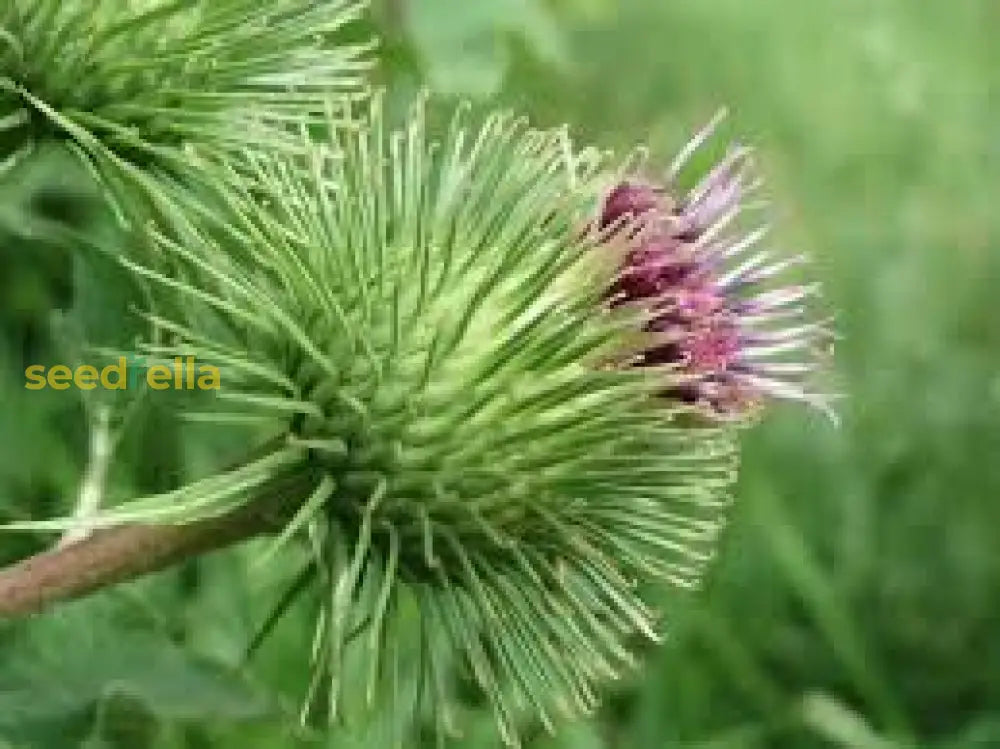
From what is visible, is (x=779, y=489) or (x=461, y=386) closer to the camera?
(x=461, y=386)

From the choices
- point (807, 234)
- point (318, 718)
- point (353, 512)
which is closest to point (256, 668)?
point (318, 718)

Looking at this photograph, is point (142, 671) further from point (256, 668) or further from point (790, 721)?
point (790, 721)

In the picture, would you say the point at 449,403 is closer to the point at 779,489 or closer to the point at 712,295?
the point at 712,295

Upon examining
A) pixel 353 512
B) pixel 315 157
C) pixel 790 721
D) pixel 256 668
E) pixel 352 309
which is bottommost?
pixel 790 721

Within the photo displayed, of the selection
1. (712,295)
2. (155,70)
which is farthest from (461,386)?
(155,70)

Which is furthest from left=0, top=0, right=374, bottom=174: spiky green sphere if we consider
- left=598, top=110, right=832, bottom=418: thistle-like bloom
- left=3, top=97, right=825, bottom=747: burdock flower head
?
left=598, top=110, right=832, bottom=418: thistle-like bloom

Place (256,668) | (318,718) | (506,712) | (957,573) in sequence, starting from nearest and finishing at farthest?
1. (506,712)
2. (318,718)
3. (256,668)
4. (957,573)
